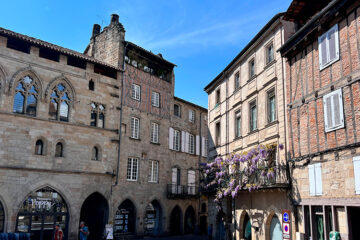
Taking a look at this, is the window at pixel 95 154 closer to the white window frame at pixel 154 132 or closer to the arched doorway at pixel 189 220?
the white window frame at pixel 154 132

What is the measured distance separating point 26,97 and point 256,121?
13021 mm

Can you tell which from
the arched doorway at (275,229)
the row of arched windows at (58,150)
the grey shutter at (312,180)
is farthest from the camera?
the row of arched windows at (58,150)

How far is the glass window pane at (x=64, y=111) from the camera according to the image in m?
23.1

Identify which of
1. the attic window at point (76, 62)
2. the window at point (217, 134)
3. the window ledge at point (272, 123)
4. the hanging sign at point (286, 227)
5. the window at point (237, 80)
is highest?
the attic window at point (76, 62)

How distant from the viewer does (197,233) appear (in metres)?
31.5

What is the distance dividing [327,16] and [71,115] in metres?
16.1

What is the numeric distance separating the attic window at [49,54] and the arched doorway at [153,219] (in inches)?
488

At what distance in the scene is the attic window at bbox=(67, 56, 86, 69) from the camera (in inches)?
947

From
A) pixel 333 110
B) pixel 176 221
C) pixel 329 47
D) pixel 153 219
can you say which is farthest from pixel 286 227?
pixel 176 221

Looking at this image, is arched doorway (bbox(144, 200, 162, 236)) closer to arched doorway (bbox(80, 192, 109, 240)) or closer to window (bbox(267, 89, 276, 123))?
arched doorway (bbox(80, 192, 109, 240))

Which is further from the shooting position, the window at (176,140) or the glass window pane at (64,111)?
the window at (176,140)

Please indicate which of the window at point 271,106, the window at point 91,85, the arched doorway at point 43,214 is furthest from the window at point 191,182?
the window at point 271,106

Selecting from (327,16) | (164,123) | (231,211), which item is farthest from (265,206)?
(164,123)

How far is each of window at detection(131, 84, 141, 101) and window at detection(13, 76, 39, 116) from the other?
736 cm
